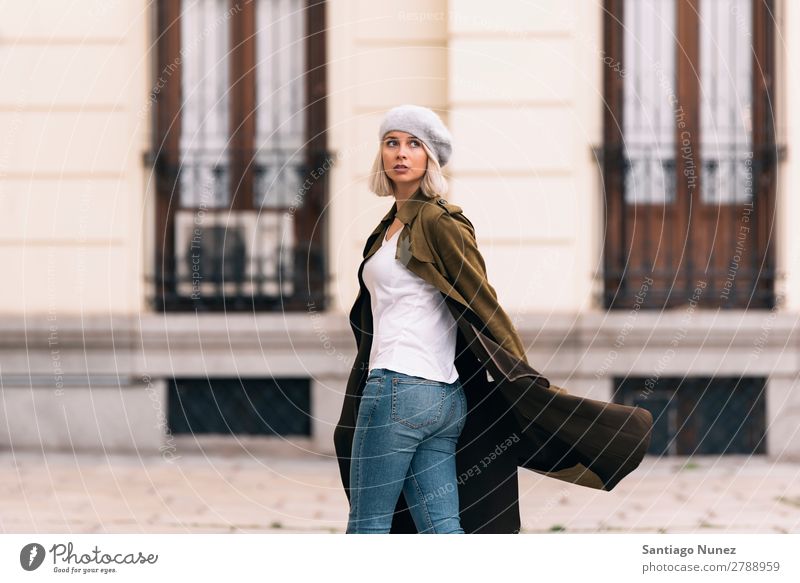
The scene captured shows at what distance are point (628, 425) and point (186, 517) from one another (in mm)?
3731

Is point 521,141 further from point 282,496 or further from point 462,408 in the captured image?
point 462,408

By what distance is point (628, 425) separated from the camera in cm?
426

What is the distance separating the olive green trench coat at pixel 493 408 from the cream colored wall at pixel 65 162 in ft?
17.9

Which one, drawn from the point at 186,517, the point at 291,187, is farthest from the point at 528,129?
the point at 186,517

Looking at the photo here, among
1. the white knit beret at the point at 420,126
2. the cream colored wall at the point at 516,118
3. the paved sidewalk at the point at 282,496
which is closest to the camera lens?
the white knit beret at the point at 420,126

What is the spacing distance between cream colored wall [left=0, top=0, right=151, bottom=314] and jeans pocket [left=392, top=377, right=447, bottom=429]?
18.9ft

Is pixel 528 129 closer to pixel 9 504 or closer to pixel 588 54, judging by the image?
pixel 588 54

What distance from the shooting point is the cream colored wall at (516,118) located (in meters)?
9.17

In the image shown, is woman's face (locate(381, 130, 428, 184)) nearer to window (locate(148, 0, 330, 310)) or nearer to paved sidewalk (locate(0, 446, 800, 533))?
paved sidewalk (locate(0, 446, 800, 533))

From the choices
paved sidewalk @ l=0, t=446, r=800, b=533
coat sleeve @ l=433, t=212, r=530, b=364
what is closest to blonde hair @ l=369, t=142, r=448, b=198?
coat sleeve @ l=433, t=212, r=530, b=364
